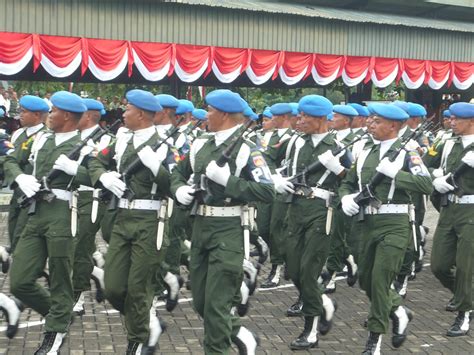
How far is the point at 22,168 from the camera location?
7.45 m

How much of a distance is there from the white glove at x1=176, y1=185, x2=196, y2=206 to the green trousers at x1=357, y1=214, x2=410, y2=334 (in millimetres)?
1790

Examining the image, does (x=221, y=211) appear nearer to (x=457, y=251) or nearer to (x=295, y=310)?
(x=295, y=310)

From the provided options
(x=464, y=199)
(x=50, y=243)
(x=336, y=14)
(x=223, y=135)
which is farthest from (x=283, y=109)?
(x=336, y=14)

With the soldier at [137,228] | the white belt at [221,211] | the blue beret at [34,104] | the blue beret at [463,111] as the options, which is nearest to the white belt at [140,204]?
the soldier at [137,228]

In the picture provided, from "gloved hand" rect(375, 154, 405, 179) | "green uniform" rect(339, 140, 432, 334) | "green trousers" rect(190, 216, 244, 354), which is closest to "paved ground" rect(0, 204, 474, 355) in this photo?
"green uniform" rect(339, 140, 432, 334)

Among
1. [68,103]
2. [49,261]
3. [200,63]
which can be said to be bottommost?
[49,261]

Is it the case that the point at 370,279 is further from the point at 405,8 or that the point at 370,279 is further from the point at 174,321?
the point at 405,8

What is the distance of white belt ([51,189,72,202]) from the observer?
21.9ft

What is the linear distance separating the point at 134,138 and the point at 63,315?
59.9 inches

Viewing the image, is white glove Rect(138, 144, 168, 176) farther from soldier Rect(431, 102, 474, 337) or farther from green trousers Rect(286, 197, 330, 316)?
soldier Rect(431, 102, 474, 337)

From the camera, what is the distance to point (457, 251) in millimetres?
7914

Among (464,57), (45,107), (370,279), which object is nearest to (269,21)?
(464,57)

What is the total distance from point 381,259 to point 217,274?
1.67 m

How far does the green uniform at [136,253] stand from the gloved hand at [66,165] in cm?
22
